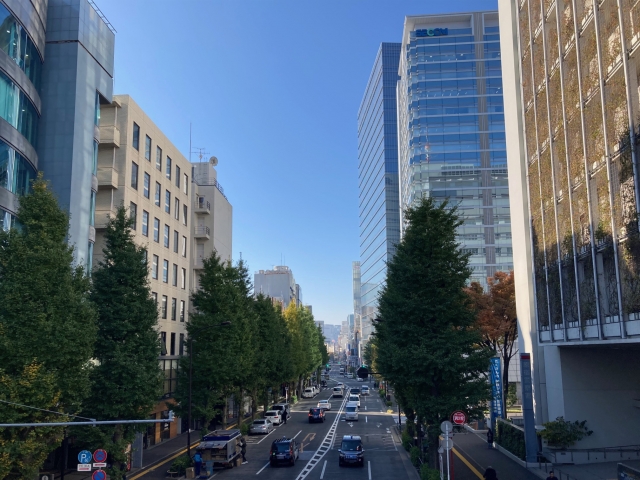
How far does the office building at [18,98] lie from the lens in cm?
2919

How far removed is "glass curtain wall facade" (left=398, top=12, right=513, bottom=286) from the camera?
10219 cm

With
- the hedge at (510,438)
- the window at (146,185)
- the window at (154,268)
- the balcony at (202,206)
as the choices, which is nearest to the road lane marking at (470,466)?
the hedge at (510,438)

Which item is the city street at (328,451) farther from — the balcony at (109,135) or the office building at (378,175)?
the office building at (378,175)

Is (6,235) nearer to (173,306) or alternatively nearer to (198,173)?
(173,306)

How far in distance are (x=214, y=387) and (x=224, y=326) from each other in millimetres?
4427

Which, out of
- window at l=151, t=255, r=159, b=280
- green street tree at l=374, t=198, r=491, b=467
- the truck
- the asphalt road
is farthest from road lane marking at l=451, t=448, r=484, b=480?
window at l=151, t=255, r=159, b=280

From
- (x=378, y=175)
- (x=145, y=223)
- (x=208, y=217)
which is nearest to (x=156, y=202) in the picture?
(x=145, y=223)

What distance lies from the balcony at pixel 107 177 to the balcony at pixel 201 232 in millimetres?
20159

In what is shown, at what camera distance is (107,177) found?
41.6 metres

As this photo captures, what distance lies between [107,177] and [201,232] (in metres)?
20.9

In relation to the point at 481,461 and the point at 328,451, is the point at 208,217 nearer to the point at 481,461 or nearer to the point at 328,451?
the point at 328,451

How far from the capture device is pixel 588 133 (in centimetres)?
2553

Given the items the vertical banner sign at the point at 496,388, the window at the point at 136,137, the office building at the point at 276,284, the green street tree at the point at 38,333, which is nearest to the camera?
the green street tree at the point at 38,333

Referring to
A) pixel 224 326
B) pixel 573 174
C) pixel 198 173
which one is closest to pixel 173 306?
pixel 224 326
